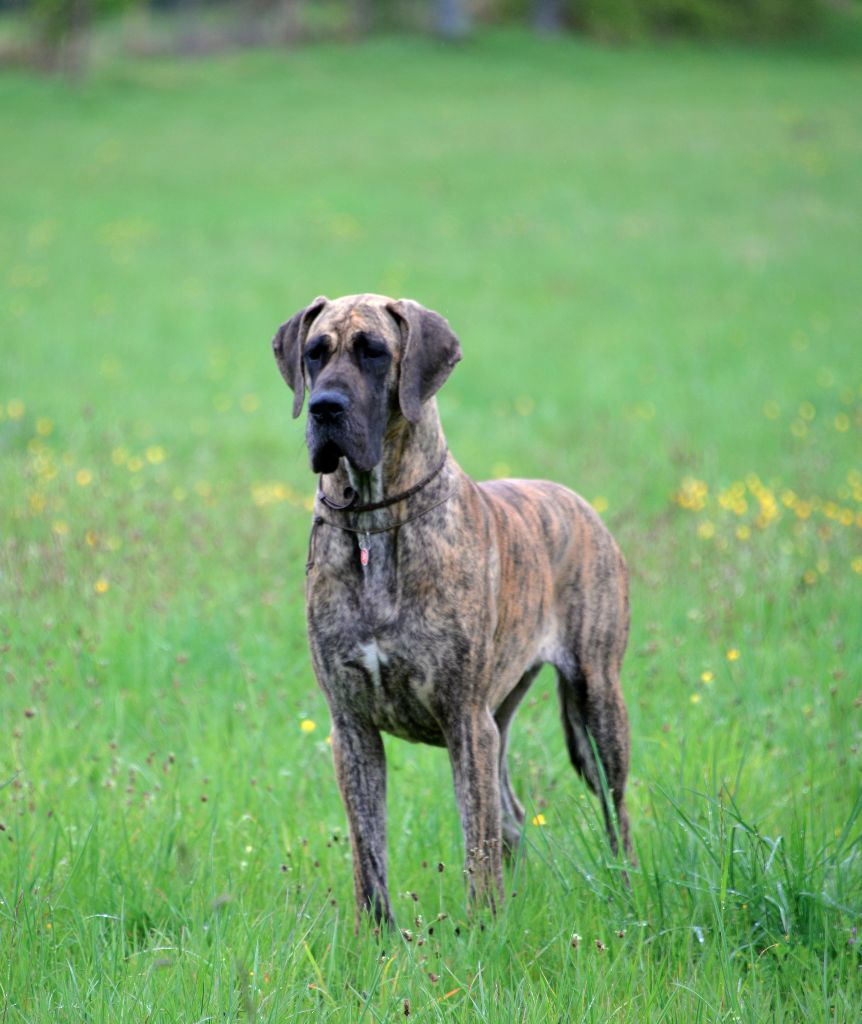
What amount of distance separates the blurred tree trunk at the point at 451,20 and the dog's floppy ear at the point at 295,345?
39.6m

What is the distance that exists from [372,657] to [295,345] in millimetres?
1033

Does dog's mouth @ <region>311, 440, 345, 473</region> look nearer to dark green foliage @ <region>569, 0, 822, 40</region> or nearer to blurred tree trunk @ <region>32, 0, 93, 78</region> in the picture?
blurred tree trunk @ <region>32, 0, 93, 78</region>

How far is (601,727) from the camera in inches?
167

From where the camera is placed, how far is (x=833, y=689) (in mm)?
5195

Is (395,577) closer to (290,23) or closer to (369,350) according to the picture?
(369,350)

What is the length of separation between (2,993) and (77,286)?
1357cm

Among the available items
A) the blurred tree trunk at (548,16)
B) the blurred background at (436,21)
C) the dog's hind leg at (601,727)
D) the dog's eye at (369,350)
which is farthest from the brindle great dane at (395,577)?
the blurred tree trunk at (548,16)

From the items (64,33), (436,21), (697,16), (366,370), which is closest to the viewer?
(366,370)

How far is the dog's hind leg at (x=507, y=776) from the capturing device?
4211mm

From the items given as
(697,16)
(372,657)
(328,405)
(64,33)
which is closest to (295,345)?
(328,405)

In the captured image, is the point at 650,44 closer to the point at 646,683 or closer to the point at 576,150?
A: the point at 576,150

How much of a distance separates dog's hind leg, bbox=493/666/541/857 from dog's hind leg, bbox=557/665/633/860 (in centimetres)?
15

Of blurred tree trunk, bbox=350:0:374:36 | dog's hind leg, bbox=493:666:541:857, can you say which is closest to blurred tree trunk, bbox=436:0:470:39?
blurred tree trunk, bbox=350:0:374:36

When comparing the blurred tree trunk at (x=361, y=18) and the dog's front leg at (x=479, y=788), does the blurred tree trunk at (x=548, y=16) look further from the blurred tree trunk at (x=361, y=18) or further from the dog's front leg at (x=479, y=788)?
the dog's front leg at (x=479, y=788)
